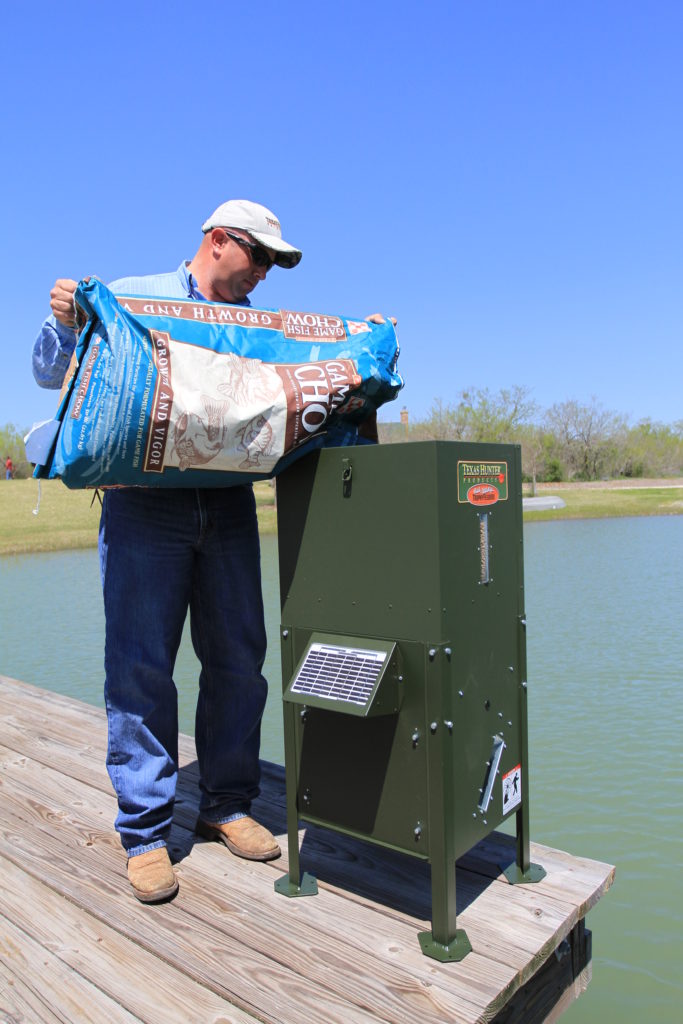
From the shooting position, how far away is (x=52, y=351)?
6.86 feet

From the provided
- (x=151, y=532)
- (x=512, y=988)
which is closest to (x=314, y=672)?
(x=151, y=532)

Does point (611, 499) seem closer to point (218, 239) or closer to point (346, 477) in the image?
point (218, 239)

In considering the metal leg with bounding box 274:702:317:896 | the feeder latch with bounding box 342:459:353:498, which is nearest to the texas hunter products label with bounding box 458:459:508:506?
the feeder latch with bounding box 342:459:353:498

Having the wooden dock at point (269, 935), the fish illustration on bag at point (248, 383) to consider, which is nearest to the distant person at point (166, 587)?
the wooden dock at point (269, 935)

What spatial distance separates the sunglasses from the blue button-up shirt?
19cm

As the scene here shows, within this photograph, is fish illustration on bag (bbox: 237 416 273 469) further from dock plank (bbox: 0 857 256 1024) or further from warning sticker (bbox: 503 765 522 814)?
dock plank (bbox: 0 857 256 1024)

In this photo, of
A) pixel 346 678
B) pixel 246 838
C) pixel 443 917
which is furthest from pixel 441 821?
pixel 246 838

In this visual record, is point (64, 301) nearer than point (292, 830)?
Yes

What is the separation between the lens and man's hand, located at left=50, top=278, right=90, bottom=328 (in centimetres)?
191

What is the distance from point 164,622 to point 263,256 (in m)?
1.06

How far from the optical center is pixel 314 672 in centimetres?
191

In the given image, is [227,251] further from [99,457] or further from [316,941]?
[316,941]

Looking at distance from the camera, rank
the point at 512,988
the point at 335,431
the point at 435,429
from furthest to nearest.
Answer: the point at 435,429 < the point at 335,431 < the point at 512,988

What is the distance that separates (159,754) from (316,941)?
0.67 metres
